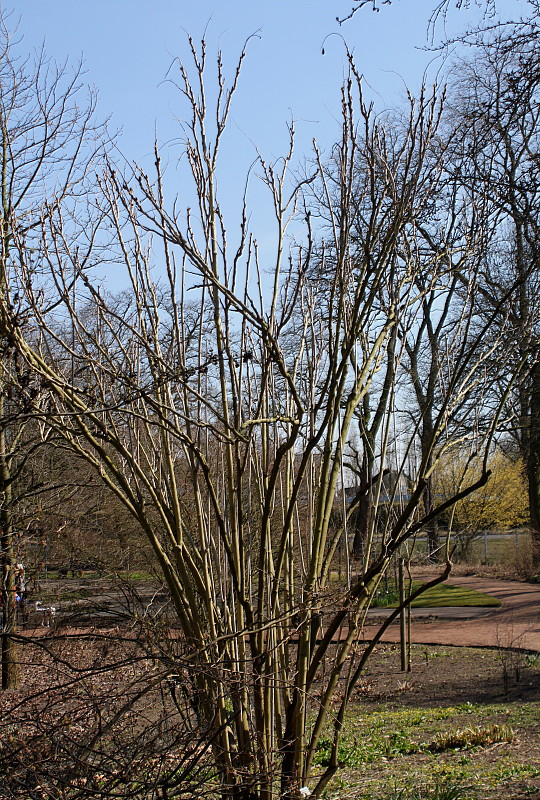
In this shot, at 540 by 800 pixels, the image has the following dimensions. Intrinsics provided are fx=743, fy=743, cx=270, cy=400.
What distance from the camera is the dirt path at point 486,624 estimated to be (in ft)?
38.6

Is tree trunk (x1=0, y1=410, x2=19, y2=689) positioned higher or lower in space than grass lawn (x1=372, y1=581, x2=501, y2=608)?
higher

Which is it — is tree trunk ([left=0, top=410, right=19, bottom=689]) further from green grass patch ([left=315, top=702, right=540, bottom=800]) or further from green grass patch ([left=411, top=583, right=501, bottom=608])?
green grass patch ([left=411, top=583, right=501, bottom=608])

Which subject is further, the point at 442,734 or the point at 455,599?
the point at 455,599

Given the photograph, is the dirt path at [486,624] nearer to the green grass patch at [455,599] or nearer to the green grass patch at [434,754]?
the green grass patch at [455,599]

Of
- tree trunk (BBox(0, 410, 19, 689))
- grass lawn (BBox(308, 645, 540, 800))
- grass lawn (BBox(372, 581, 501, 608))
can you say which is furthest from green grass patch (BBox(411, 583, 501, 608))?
tree trunk (BBox(0, 410, 19, 689))

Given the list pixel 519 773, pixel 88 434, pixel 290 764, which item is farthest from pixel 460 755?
pixel 88 434

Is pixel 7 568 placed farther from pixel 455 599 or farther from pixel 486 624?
pixel 455 599

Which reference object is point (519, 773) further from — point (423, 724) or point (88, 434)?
point (88, 434)

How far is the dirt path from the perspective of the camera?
1177 centimetres

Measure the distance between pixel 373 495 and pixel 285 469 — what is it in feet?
2.06

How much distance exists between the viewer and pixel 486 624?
1366cm

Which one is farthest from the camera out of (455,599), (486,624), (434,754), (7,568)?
(455,599)

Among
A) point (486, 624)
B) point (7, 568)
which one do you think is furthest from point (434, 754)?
point (486, 624)

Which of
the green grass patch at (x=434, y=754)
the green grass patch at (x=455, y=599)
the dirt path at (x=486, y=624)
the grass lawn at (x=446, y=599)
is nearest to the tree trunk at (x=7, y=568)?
the green grass patch at (x=434, y=754)
